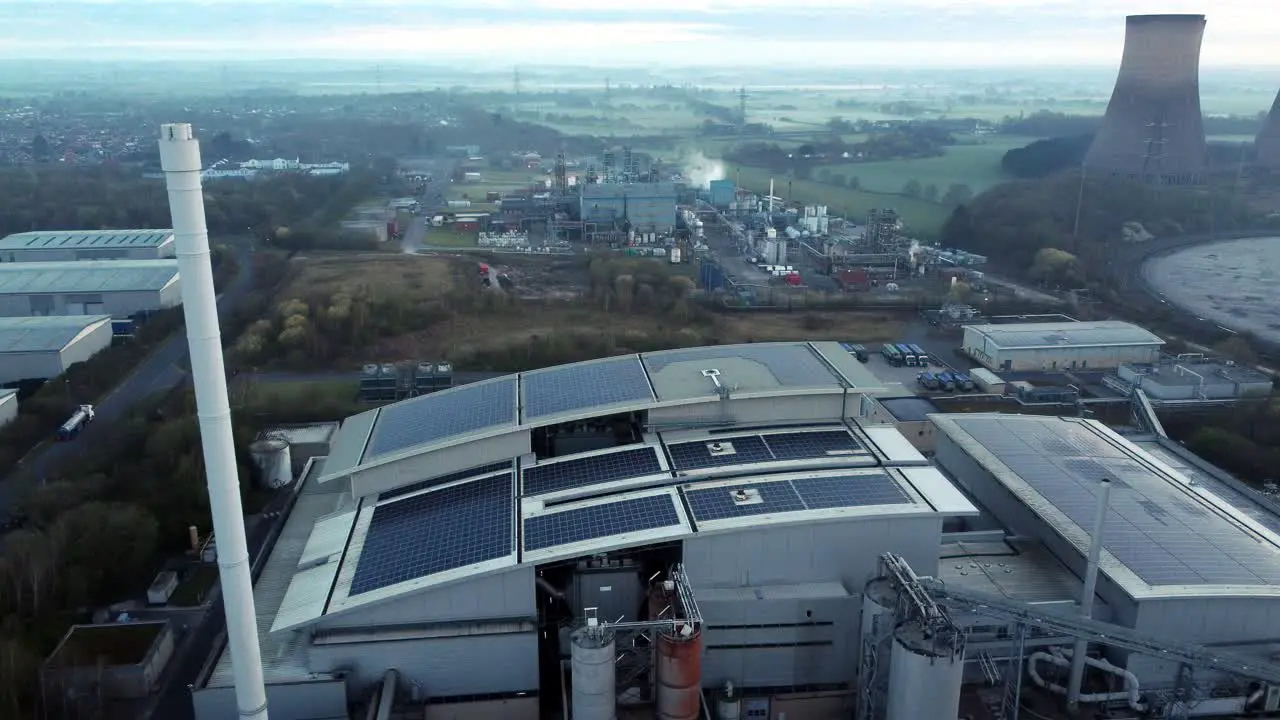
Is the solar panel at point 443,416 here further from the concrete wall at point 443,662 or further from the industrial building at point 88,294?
the industrial building at point 88,294

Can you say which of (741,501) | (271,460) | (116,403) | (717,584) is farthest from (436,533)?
(116,403)

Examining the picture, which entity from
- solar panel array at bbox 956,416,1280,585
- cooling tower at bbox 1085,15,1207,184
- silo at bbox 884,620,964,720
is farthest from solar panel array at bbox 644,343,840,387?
cooling tower at bbox 1085,15,1207,184

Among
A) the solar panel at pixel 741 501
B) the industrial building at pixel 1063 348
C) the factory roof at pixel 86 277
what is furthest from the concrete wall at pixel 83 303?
the industrial building at pixel 1063 348

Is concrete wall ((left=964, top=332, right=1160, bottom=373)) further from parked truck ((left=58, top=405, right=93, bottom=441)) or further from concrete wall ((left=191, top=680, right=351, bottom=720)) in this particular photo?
parked truck ((left=58, top=405, right=93, bottom=441))

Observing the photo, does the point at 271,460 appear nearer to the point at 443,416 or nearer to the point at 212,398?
the point at 443,416

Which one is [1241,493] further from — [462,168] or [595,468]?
[462,168]

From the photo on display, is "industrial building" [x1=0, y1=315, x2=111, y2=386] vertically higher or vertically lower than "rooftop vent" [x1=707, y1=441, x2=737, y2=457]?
lower
